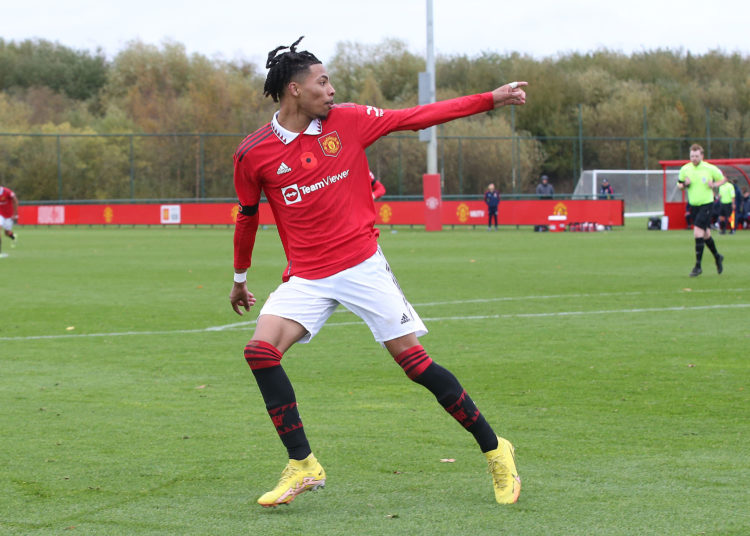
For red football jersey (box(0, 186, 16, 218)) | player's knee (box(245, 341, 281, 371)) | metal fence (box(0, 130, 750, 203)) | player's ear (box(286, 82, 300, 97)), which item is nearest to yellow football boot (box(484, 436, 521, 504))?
player's knee (box(245, 341, 281, 371))

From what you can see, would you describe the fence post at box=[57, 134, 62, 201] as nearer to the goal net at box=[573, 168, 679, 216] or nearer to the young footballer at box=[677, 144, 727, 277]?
the goal net at box=[573, 168, 679, 216]

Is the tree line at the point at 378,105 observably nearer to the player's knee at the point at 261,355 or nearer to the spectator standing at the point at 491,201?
the spectator standing at the point at 491,201

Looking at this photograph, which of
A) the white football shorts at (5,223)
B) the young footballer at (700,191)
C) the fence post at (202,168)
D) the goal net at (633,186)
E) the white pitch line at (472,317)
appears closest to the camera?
the white pitch line at (472,317)

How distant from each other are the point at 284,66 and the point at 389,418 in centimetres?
256

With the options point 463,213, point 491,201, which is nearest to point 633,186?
point 463,213

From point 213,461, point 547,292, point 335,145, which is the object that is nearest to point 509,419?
point 213,461

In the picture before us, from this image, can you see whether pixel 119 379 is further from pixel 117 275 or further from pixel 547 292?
pixel 117 275

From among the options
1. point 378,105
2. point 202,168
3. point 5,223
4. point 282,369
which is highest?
point 378,105

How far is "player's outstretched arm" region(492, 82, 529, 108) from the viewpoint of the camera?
5263mm

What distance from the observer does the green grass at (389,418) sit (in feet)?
16.2

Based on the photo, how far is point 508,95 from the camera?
5.29 metres

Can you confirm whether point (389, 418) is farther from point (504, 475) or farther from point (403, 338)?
point (504, 475)

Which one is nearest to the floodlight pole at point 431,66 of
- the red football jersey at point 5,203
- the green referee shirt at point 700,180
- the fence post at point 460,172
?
the red football jersey at point 5,203

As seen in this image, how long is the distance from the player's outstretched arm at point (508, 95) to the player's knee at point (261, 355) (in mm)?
1553
